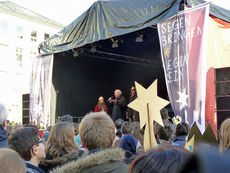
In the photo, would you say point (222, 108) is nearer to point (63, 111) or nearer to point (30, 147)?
point (30, 147)

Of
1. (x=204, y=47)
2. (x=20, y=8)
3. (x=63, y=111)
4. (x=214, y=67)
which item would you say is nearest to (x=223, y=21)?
(x=214, y=67)

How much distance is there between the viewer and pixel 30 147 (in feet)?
6.94

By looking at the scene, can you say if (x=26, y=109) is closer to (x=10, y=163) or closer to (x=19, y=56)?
(x=10, y=163)

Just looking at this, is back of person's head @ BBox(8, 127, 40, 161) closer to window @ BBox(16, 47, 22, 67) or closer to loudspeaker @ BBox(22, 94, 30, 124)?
loudspeaker @ BBox(22, 94, 30, 124)

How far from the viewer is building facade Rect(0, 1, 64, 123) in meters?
21.9

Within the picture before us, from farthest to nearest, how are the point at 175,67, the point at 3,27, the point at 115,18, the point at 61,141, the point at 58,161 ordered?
the point at 3,27 < the point at 115,18 < the point at 175,67 < the point at 61,141 < the point at 58,161

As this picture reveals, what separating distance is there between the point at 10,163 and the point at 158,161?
852mm

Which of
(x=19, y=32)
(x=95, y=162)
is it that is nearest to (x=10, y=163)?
(x=95, y=162)

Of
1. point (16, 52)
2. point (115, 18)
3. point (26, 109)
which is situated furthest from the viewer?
point (16, 52)

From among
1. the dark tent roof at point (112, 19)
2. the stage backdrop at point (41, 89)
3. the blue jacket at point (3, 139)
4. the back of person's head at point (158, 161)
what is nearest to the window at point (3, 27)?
the stage backdrop at point (41, 89)

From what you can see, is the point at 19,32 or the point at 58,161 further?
the point at 19,32

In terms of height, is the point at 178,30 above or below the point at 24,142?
above

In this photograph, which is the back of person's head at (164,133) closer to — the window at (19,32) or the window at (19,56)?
the window at (19,56)

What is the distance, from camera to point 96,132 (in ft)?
6.06
